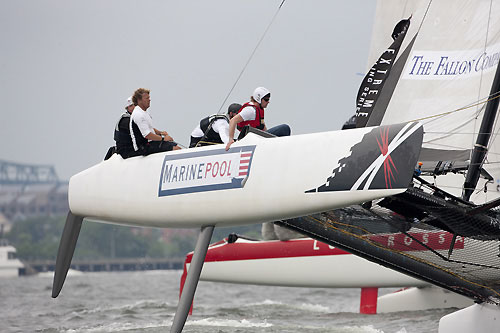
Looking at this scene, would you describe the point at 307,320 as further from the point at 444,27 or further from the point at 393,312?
the point at 444,27

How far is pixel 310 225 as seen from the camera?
743 centimetres

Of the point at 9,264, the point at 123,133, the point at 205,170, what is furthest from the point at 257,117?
the point at 9,264

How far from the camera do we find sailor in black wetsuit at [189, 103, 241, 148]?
7020 mm

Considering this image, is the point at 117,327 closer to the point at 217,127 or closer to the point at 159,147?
the point at 159,147

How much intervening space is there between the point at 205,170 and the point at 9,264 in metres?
51.0

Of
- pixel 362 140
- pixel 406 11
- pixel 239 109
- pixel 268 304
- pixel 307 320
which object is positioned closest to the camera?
pixel 362 140

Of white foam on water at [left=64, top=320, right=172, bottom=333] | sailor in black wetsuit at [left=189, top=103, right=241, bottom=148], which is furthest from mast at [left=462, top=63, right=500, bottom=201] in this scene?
white foam on water at [left=64, top=320, right=172, bottom=333]

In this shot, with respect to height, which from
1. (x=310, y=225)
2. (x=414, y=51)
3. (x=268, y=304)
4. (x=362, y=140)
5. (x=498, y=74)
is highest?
(x=414, y=51)

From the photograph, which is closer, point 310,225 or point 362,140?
point 362,140

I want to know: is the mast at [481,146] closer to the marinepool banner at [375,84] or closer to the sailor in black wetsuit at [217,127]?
the marinepool banner at [375,84]

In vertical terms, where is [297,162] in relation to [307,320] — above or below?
above

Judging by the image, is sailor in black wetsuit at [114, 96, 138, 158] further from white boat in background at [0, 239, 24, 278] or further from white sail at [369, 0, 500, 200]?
white boat in background at [0, 239, 24, 278]

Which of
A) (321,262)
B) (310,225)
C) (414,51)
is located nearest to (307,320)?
(321,262)

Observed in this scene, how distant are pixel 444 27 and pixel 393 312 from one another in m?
3.93
